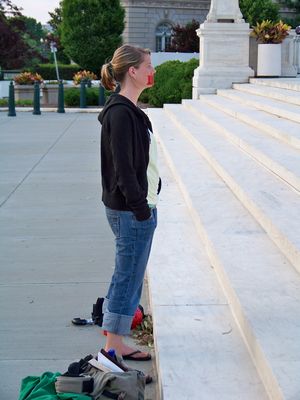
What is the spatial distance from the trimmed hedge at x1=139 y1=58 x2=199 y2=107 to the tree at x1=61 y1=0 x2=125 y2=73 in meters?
23.1

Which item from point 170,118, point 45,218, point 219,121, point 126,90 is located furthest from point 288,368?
point 170,118

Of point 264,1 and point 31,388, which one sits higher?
point 264,1

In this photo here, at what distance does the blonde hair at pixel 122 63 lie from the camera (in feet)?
13.1

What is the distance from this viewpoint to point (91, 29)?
149 feet

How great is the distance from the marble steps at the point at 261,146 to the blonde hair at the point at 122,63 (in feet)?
8.71

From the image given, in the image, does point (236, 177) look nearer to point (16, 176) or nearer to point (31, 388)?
point (31, 388)

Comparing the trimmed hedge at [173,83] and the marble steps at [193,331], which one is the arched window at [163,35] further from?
the marble steps at [193,331]

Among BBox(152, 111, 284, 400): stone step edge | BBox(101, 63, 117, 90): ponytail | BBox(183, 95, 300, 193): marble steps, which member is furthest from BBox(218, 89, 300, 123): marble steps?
BBox(101, 63, 117, 90): ponytail

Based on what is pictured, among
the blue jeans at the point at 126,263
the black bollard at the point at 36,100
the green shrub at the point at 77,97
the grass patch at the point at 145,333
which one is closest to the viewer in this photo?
the blue jeans at the point at 126,263

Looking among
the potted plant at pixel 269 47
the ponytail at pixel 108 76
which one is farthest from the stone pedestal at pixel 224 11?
the ponytail at pixel 108 76

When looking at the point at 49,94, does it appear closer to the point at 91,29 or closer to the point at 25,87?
the point at 25,87

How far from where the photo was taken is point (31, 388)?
12.1 ft

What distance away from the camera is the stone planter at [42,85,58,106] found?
29797mm

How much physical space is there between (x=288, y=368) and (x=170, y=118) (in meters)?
11.8
